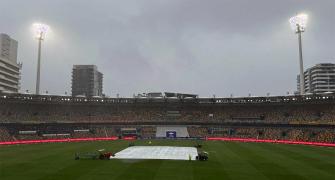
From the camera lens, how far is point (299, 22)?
309ft

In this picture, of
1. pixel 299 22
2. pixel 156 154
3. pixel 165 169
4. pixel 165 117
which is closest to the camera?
pixel 165 169

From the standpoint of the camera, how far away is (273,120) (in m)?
102

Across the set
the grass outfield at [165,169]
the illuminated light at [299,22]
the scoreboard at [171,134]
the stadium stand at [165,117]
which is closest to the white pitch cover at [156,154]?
the grass outfield at [165,169]

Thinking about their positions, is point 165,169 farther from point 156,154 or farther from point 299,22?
point 299,22

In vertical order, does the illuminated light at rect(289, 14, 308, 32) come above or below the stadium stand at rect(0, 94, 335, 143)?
above

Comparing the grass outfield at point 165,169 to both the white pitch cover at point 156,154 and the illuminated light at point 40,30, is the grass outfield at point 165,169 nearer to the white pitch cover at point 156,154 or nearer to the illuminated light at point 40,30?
the white pitch cover at point 156,154

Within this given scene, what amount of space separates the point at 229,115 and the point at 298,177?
79.4m

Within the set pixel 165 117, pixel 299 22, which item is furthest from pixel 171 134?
pixel 299 22

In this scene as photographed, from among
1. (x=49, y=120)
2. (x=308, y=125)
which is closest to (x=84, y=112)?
(x=49, y=120)

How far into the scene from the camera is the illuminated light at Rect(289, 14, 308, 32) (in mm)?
Result: 93688

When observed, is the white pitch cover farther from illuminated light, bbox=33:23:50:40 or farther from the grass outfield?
illuminated light, bbox=33:23:50:40

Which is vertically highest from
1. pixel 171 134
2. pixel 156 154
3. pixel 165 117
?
pixel 165 117

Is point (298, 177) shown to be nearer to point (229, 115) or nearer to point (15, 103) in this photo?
point (229, 115)

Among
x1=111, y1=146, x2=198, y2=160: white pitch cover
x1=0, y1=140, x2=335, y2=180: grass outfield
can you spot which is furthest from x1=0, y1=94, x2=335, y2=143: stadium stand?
x1=0, y1=140, x2=335, y2=180: grass outfield
